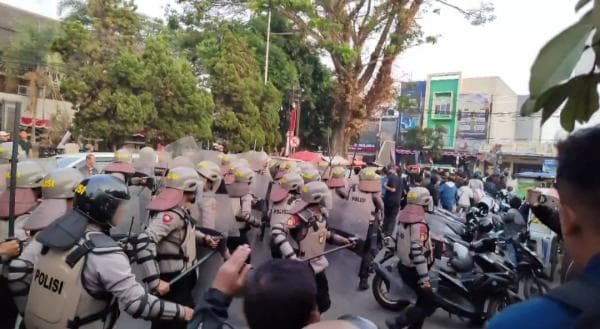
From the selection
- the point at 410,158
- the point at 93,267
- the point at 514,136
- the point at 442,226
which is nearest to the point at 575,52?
the point at 93,267

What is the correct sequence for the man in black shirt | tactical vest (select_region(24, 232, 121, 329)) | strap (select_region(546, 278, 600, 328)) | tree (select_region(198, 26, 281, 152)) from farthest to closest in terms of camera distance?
tree (select_region(198, 26, 281, 152)) < the man in black shirt < tactical vest (select_region(24, 232, 121, 329)) < strap (select_region(546, 278, 600, 328))

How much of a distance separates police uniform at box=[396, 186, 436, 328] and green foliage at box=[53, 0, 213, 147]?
13068 mm

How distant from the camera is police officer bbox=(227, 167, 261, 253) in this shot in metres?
7.10

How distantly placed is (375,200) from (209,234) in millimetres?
4614

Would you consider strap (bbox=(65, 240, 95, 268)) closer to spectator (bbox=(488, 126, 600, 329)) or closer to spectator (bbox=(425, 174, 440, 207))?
spectator (bbox=(488, 126, 600, 329))

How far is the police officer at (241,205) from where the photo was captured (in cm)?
710

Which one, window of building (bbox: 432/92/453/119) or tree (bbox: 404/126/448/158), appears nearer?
tree (bbox: 404/126/448/158)

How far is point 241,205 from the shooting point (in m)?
7.50

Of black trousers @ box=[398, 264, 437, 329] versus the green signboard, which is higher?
the green signboard

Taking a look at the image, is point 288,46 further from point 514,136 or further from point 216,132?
point 514,136

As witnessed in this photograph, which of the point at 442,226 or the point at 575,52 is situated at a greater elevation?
the point at 575,52

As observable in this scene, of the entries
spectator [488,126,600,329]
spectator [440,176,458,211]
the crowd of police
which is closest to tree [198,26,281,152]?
spectator [440,176,458,211]

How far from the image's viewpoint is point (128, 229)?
19.7 feet

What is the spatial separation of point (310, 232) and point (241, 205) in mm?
2200
